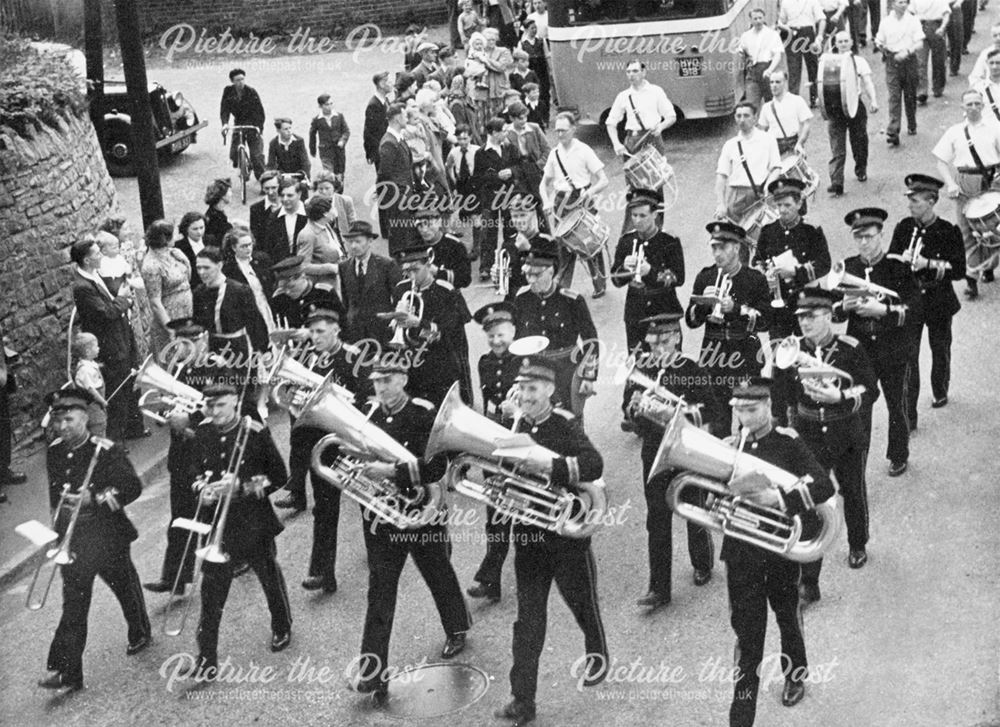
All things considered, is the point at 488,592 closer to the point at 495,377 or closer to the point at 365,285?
the point at 495,377

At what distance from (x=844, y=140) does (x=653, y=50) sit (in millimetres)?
3823

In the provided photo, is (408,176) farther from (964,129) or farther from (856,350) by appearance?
(856,350)

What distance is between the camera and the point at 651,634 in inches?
367

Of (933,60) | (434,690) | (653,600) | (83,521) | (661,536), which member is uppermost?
(933,60)

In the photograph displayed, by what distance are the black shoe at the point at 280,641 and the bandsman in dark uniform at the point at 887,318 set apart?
13.9 feet

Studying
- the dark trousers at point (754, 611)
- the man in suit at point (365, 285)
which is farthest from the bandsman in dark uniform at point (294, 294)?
the dark trousers at point (754, 611)

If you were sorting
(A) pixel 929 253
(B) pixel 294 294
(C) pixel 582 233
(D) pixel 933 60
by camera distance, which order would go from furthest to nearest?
(D) pixel 933 60
(C) pixel 582 233
(B) pixel 294 294
(A) pixel 929 253

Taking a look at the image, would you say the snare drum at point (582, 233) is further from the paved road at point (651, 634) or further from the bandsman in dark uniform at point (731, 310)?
the bandsman in dark uniform at point (731, 310)

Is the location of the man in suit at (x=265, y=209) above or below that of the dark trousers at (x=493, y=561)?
above

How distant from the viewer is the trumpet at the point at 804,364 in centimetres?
962

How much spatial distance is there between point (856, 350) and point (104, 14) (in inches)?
860

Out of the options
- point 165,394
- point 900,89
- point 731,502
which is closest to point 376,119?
point 900,89

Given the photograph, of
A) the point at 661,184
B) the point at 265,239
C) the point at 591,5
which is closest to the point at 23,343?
the point at 265,239

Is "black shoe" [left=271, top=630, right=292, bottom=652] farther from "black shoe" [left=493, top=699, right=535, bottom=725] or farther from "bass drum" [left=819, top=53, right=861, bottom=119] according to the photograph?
"bass drum" [left=819, top=53, right=861, bottom=119]
